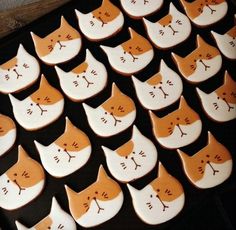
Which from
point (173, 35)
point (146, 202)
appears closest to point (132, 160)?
point (146, 202)

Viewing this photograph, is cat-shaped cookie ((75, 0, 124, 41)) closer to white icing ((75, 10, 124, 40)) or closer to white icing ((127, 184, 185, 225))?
white icing ((75, 10, 124, 40))

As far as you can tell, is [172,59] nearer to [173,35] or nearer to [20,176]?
[173,35]

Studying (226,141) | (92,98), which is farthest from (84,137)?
(226,141)

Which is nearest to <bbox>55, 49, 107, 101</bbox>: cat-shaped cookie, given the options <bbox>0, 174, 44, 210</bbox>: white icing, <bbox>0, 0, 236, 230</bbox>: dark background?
<bbox>0, 0, 236, 230</bbox>: dark background

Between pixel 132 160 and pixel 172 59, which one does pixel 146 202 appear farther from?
pixel 172 59

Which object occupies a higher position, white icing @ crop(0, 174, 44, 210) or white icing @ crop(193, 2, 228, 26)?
white icing @ crop(193, 2, 228, 26)

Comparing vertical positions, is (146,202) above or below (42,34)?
below

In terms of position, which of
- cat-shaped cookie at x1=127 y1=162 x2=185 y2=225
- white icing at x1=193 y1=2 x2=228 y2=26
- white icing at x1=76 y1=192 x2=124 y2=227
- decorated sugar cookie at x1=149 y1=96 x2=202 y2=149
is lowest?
cat-shaped cookie at x1=127 y1=162 x2=185 y2=225
